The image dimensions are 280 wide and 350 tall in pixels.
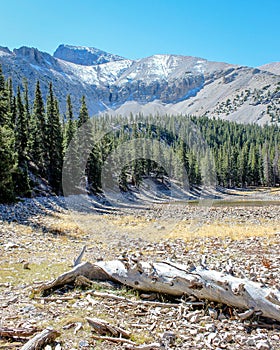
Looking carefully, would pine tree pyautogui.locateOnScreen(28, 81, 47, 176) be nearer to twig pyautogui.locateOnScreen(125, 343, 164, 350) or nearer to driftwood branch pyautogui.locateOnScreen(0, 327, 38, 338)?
driftwood branch pyautogui.locateOnScreen(0, 327, 38, 338)

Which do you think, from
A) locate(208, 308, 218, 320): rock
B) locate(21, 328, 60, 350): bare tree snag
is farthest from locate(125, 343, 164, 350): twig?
locate(208, 308, 218, 320): rock

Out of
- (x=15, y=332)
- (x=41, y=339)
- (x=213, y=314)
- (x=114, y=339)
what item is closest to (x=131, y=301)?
(x=114, y=339)

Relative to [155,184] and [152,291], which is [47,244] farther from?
[155,184]

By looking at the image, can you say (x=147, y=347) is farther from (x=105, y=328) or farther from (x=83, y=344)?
(x=83, y=344)

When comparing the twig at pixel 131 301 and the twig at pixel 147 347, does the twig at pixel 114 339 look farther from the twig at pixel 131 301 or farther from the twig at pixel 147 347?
the twig at pixel 131 301

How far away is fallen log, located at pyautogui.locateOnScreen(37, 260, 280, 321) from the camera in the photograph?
21.3 ft

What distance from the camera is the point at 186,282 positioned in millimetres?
7402

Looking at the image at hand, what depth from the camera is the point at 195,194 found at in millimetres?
86062

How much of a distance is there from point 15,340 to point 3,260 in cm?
721

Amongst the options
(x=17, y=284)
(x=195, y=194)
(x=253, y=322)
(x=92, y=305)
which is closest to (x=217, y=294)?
(x=253, y=322)

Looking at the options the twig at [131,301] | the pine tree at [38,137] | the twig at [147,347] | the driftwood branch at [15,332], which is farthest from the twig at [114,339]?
the pine tree at [38,137]

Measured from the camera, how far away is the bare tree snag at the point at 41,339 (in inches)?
205

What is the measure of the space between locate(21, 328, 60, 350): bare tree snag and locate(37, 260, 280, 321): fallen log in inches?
107

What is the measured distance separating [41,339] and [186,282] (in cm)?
356
